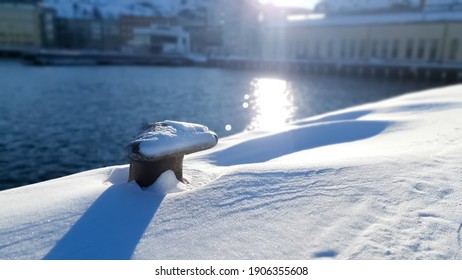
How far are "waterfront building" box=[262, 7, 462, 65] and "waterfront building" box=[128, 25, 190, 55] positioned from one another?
92.9 ft

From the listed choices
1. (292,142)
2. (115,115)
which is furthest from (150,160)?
(115,115)

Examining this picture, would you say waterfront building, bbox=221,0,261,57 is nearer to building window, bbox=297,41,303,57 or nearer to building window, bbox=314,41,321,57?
building window, bbox=297,41,303,57

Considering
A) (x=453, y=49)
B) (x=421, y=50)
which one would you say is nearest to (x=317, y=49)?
(x=421, y=50)

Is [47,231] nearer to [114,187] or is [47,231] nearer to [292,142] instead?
[114,187]

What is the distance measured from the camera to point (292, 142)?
577 centimetres

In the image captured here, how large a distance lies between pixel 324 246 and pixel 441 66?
45.3m

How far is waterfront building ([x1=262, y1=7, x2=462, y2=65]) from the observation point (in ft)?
148

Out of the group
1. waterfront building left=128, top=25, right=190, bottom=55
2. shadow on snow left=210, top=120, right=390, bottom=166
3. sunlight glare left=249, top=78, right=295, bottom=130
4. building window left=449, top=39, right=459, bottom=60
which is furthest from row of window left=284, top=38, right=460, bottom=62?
shadow on snow left=210, top=120, right=390, bottom=166

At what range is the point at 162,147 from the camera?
2.99 m

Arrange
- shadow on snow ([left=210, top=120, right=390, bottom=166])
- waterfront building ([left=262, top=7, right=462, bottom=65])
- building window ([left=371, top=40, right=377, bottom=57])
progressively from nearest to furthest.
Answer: shadow on snow ([left=210, top=120, right=390, bottom=166]) → waterfront building ([left=262, top=7, right=462, bottom=65]) → building window ([left=371, top=40, right=377, bottom=57])

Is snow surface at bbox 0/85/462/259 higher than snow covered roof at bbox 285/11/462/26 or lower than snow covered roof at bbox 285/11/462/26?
lower

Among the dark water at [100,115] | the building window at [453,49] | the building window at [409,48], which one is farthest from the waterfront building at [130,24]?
the building window at [453,49]

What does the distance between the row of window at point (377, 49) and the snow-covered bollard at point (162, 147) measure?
168 feet

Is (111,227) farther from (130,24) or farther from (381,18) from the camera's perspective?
(130,24)
